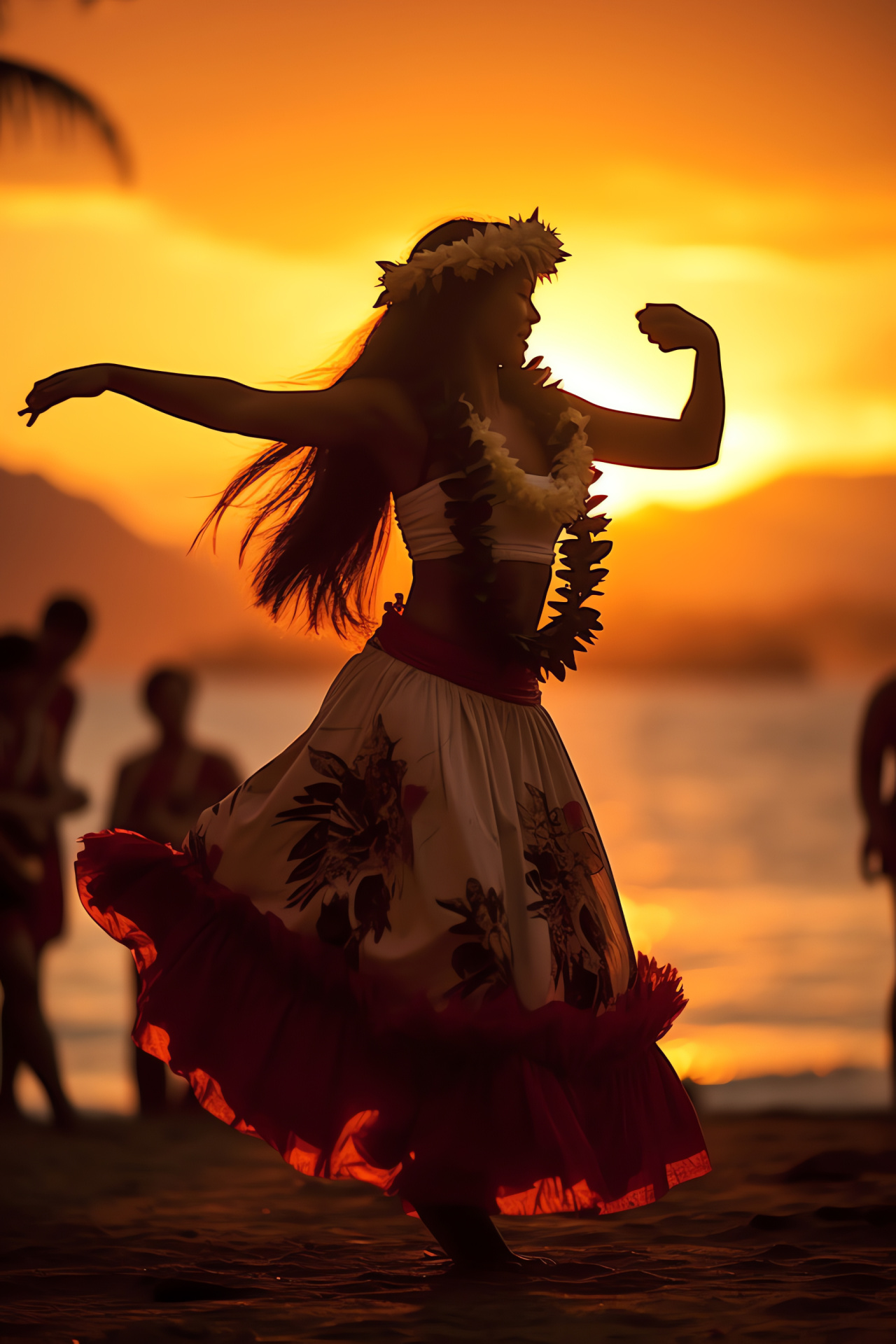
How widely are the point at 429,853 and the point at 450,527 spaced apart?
73 centimetres

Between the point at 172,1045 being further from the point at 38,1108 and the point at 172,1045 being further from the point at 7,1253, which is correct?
the point at 38,1108

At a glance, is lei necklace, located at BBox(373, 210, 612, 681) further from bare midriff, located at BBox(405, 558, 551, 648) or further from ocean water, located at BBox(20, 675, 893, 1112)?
ocean water, located at BBox(20, 675, 893, 1112)

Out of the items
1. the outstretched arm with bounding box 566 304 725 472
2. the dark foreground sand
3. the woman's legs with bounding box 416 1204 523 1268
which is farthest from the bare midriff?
the dark foreground sand

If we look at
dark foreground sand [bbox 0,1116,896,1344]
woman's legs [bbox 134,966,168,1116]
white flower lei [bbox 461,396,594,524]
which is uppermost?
white flower lei [bbox 461,396,594,524]

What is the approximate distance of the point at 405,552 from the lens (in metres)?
3.85

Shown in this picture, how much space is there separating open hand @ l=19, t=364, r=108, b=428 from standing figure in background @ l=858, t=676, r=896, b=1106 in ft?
12.5

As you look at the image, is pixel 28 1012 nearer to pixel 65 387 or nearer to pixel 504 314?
pixel 65 387

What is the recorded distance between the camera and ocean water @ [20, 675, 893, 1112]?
1205 centimetres

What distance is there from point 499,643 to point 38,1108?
6.82 meters

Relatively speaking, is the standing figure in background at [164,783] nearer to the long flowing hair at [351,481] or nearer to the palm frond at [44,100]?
the long flowing hair at [351,481]

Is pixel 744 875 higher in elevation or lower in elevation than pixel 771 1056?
higher

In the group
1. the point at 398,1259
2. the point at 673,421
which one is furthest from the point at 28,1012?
the point at 673,421

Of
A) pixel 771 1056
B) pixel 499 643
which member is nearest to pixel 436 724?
pixel 499 643

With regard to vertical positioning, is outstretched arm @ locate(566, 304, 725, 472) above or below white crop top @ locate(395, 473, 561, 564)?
above
